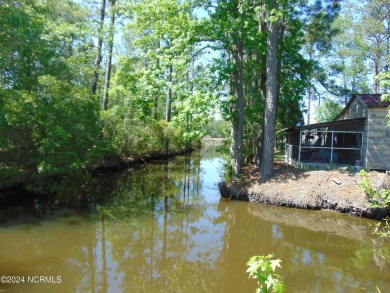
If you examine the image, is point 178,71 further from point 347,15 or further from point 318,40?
point 347,15

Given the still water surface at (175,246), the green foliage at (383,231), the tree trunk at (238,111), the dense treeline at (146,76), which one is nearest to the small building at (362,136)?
the dense treeline at (146,76)

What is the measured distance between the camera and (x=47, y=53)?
37.1 feet

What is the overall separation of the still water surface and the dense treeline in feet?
6.92

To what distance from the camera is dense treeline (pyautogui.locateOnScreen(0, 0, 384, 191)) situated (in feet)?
34.1

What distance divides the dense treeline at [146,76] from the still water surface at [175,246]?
2.11 m

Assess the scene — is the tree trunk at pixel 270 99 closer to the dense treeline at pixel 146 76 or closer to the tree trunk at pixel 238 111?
the dense treeline at pixel 146 76

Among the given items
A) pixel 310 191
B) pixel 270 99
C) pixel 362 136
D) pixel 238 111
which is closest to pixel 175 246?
pixel 310 191

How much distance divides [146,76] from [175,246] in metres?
8.28

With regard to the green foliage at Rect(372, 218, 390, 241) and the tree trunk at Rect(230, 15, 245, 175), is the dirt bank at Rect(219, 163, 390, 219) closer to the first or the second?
the green foliage at Rect(372, 218, 390, 241)

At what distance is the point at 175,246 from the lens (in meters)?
7.80

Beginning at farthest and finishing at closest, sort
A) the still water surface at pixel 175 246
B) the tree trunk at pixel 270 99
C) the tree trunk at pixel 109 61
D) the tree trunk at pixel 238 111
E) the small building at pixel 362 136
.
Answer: the tree trunk at pixel 109 61, the small building at pixel 362 136, the tree trunk at pixel 238 111, the tree trunk at pixel 270 99, the still water surface at pixel 175 246

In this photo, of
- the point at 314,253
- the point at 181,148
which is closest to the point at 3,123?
the point at 314,253

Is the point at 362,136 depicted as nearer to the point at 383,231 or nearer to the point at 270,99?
the point at 270,99

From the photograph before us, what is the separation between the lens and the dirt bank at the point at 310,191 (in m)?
10.5
